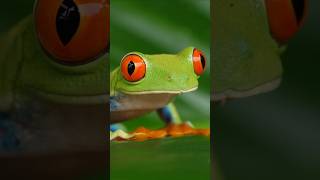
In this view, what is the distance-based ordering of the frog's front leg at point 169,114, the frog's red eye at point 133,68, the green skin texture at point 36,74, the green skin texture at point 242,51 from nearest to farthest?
1. the green skin texture at point 36,74
2. the frog's red eye at point 133,68
3. the frog's front leg at point 169,114
4. the green skin texture at point 242,51

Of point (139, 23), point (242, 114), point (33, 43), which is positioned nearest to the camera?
point (33, 43)

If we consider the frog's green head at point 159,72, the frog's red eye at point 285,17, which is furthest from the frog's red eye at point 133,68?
the frog's red eye at point 285,17

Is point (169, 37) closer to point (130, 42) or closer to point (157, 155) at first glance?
point (130, 42)

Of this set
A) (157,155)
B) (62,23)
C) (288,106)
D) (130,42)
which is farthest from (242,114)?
(62,23)

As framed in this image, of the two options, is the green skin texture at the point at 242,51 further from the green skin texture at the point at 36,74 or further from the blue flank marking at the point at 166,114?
the green skin texture at the point at 36,74

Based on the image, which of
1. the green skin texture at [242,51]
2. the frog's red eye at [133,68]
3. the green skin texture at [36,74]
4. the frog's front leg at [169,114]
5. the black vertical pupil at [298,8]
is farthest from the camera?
the black vertical pupil at [298,8]
